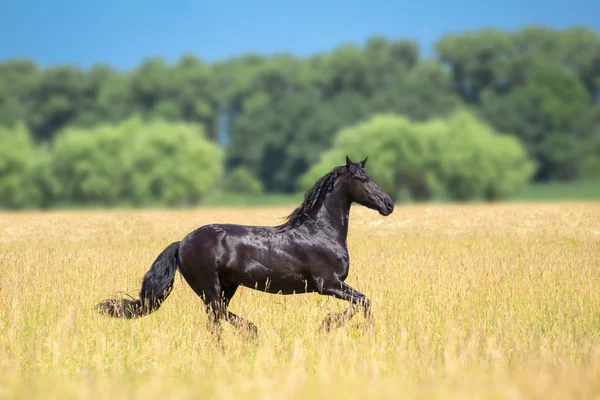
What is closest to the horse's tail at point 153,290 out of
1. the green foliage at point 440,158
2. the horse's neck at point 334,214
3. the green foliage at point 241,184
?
the horse's neck at point 334,214

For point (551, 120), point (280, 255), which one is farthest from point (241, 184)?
point (280, 255)

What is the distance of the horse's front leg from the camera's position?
877 cm

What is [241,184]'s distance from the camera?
281ft

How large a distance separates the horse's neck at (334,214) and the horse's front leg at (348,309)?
614 mm

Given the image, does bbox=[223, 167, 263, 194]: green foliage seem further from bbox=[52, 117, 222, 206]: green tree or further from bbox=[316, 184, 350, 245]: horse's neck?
bbox=[316, 184, 350, 245]: horse's neck

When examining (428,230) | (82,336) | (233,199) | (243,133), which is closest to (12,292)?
(82,336)

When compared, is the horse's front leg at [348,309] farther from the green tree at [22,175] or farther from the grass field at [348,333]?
the green tree at [22,175]

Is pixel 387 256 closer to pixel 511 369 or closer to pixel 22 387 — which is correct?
pixel 511 369

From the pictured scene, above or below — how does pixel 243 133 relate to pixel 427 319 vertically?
above

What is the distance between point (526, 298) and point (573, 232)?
12039 millimetres

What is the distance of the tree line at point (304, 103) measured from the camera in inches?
3027

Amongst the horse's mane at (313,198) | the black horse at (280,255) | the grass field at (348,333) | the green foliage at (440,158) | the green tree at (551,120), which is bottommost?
the grass field at (348,333)

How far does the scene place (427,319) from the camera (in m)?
9.69

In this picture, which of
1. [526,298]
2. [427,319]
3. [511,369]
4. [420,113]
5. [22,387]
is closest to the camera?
[22,387]
